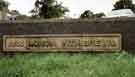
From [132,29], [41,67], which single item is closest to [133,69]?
[41,67]

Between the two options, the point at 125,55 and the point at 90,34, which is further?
the point at 90,34

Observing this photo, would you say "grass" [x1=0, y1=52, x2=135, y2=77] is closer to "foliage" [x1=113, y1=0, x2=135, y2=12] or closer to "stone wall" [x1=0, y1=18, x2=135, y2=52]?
"stone wall" [x1=0, y1=18, x2=135, y2=52]

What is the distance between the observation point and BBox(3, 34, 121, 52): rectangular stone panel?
17.1 m

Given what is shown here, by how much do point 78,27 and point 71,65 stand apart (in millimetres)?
4157

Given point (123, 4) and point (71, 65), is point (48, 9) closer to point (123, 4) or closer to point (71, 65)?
point (123, 4)

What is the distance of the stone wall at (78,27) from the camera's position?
671 inches

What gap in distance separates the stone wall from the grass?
1.16 m

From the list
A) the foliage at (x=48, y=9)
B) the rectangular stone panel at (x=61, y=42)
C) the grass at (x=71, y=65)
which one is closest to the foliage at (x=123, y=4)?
the foliage at (x=48, y=9)

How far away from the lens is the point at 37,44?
1806 centimetres

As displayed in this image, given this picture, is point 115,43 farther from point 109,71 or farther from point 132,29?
Result: point 109,71

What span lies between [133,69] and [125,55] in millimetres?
3623

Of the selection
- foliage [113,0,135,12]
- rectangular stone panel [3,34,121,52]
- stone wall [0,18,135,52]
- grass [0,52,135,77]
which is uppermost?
foliage [113,0,135,12]

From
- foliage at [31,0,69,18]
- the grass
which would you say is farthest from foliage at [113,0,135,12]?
the grass

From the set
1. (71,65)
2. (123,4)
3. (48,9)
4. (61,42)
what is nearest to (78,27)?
(61,42)
